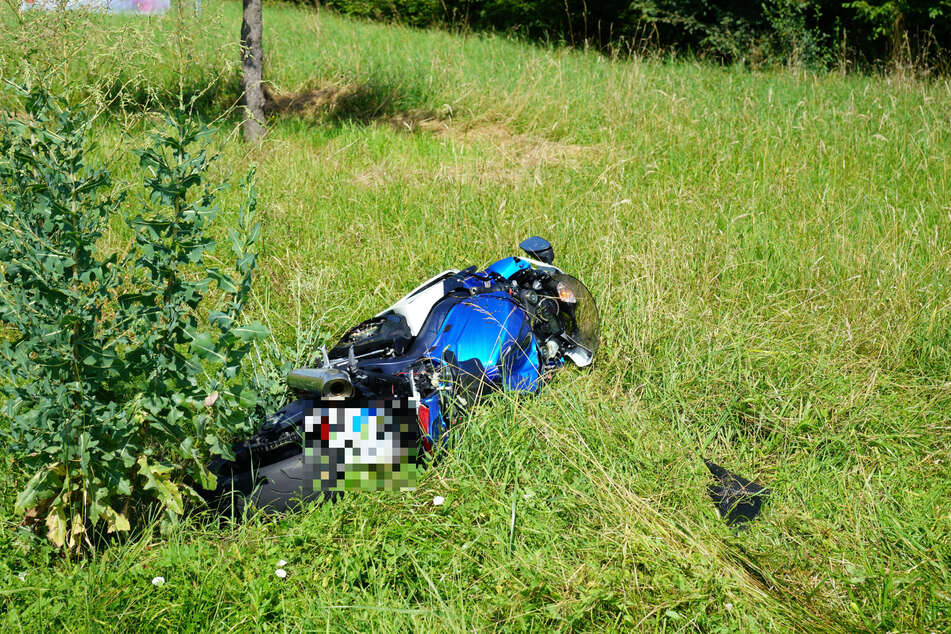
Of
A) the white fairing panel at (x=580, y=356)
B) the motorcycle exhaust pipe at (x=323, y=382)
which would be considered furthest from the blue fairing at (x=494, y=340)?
the motorcycle exhaust pipe at (x=323, y=382)

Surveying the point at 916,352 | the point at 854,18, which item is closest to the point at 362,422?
the point at 916,352

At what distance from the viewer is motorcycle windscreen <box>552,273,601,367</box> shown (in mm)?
3553

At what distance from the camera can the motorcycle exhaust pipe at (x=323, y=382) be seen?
2508mm

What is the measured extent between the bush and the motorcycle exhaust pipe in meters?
0.16

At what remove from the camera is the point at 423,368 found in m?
2.98

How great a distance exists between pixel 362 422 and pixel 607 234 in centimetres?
266

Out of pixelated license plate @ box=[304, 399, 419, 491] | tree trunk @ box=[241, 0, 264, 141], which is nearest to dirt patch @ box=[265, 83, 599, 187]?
tree trunk @ box=[241, 0, 264, 141]

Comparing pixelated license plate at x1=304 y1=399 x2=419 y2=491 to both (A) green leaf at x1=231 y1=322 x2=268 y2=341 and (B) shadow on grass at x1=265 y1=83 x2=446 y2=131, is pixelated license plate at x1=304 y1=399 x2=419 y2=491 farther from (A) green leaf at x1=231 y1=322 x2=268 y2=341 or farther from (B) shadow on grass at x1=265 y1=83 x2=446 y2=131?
(B) shadow on grass at x1=265 y1=83 x2=446 y2=131

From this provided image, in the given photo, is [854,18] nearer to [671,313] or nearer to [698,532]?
[671,313]

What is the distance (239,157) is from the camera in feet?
19.9

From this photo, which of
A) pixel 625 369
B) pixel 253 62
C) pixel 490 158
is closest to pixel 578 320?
pixel 625 369

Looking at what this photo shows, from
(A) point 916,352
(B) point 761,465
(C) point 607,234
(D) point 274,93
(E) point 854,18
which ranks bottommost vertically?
(B) point 761,465

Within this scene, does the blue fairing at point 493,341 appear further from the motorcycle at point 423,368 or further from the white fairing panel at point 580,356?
the white fairing panel at point 580,356

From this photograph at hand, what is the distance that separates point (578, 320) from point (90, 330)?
216 centimetres
